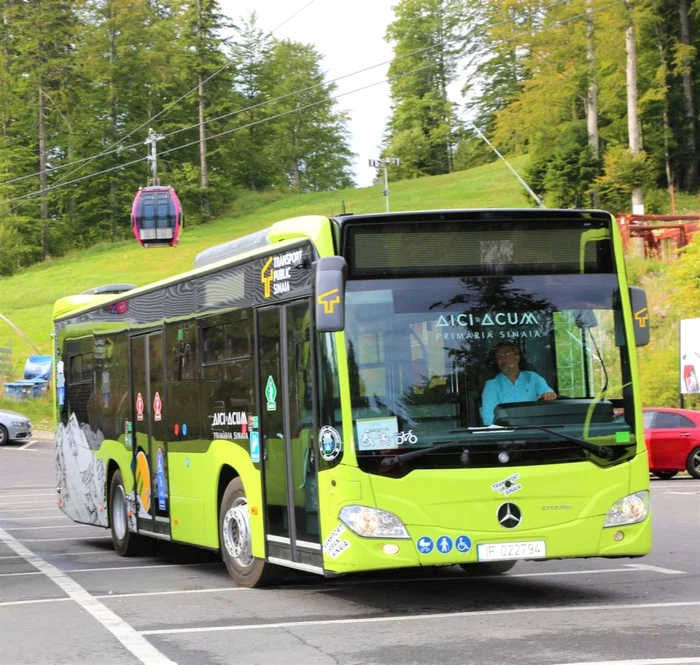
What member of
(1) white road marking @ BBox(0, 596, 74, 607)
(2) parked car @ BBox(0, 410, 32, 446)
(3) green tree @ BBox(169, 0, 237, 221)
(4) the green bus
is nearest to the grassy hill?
(3) green tree @ BBox(169, 0, 237, 221)

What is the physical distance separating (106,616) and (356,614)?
192cm

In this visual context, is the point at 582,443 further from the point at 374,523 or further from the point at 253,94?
the point at 253,94

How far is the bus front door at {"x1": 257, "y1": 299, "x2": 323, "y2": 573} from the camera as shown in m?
10.3

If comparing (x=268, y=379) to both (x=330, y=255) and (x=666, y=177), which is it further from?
(x=666, y=177)

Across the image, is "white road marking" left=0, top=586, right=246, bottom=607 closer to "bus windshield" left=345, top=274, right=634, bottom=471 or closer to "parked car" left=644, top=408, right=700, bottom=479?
"bus windshield" left=345, top=274, right=634, bottom=471

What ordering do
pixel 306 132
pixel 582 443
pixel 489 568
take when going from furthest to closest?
pixel 306 132
pixel 489 568
pixel 582 443

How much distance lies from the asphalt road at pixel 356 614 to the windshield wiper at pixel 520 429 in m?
1.12

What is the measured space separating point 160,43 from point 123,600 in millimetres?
100174

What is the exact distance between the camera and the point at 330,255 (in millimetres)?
10031

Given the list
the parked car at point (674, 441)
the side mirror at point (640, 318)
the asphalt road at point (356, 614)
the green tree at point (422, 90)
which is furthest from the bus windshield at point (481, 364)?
the green tree at point (422, 90)

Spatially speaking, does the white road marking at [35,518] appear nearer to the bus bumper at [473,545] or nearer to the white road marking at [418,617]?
the white road marking at [418,617]

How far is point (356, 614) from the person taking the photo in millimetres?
10141

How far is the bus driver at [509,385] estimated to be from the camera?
9922mm

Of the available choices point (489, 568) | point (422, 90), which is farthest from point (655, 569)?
point (422, 90)
